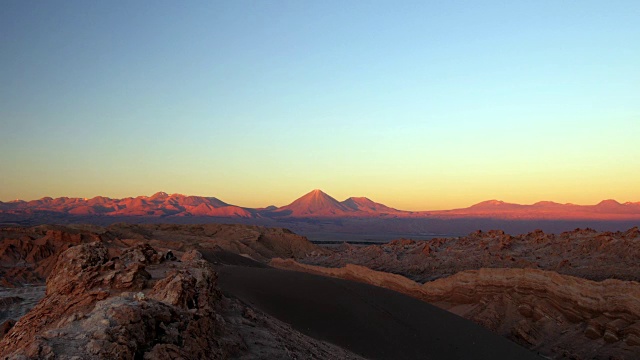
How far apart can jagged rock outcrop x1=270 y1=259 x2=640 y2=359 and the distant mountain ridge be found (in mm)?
103832

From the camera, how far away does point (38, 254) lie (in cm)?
2083

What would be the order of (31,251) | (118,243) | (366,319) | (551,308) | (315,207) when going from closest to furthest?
(366,319) < (551,308) < (31,251) < (118,243) < (315,207)

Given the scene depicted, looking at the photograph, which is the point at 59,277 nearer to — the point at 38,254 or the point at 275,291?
the point at 275,291

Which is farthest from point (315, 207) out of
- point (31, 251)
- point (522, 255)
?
point (522, 255)

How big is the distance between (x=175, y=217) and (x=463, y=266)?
4278 inches

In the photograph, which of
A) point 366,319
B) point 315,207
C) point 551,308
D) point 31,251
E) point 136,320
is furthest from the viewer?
point 315,207

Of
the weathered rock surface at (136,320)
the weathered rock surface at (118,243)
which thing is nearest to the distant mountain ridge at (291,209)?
the weathered rock surface at (118,243)

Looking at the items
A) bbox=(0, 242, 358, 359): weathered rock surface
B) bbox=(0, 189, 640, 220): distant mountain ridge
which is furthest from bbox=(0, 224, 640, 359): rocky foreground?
bbox=(0, 189, 640, 220): distant mountain ridge

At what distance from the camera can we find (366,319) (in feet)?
33.7

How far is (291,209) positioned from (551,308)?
510ft

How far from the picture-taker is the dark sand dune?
8906 mm

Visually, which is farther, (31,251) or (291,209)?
(291,209)

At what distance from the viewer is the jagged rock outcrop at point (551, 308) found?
10422 millimetres

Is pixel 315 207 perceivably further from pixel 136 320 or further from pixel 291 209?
pixel 136 320
